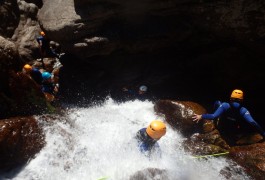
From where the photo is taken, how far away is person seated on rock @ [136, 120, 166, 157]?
694 cm

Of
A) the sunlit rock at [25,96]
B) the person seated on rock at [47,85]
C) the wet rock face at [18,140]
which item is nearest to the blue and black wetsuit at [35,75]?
the person seated on rock at [47,85]

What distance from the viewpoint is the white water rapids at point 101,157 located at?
7273 mm

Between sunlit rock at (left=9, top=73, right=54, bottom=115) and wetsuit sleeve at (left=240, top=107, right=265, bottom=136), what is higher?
sunlit rock at (left=9, top=73, right=54, bottom=115)

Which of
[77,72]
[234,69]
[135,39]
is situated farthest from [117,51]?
[234,69]

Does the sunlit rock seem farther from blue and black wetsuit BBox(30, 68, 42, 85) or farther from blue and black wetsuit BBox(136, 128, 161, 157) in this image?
blue and black wetsuit BBox(136, 128, 161, 157)

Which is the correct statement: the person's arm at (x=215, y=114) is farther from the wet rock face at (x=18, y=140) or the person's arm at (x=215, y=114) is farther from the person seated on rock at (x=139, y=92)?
the wet rock face at (x=18, y=140)

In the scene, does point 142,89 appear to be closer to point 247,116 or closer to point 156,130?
point 247,116

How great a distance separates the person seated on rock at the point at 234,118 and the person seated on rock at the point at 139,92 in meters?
2.80

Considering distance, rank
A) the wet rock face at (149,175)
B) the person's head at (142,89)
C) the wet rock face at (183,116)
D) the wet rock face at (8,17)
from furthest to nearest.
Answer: the wet rock face at (8,17), the person's head at (142,89), the wet rock face at (183,116), the wet rock face at (149,175)

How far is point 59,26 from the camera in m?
10.1

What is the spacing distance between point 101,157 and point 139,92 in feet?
13.7

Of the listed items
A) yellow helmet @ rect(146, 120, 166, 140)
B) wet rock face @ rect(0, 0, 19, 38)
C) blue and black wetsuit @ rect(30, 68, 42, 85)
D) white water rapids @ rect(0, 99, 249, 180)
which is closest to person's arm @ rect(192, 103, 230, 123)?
white water rapids @ rect(0, 99, 249, 180)

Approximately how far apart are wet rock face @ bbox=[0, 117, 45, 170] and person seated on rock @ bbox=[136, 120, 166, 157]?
9.41 feet

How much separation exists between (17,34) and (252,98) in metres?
11.6
